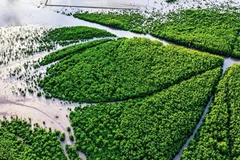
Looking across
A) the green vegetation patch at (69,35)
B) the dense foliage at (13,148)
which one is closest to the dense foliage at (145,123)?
the dense foliage at (13,148)

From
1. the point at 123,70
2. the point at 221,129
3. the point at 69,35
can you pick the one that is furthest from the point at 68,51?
the point at 221,129

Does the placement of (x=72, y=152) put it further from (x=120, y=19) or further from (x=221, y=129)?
(x=120, y=19)

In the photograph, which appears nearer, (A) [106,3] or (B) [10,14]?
(B) [10,14]

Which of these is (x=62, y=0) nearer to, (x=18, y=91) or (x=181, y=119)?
(x=18, y=91)

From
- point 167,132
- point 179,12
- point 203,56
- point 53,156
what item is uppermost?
point 179,12

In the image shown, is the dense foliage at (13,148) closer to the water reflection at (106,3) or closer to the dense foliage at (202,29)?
the dense foliage at (202,29)

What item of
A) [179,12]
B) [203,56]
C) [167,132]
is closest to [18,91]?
[167,132]

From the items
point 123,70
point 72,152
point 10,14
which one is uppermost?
point 10,14
